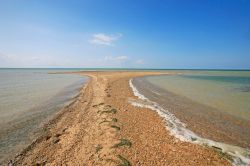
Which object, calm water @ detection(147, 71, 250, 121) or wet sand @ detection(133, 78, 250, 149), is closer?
wet sand @ detection(133, 78, 250, 149)

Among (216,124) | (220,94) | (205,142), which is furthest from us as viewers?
(220,94)

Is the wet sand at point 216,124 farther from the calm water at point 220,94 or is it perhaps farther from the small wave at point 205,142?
the calm water at point 220,94

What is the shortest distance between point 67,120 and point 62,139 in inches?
105

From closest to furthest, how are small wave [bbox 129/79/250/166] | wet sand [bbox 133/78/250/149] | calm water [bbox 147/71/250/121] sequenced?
small wave [bbox 129/79/250/166]
wet sand [bbox 133/78/250/149]
calm water [bbox 147/71/250/121]

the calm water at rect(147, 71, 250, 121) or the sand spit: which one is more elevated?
the sand spit

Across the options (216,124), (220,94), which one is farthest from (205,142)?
(220,94)

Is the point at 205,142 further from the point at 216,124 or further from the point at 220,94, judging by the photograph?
the point at 220,94

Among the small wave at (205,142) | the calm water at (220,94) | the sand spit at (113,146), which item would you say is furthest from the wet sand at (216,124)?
the sand spit at (113,146)

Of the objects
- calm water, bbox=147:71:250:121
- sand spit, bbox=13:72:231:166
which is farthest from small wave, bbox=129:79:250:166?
calm water, bbox=147:71:250:121

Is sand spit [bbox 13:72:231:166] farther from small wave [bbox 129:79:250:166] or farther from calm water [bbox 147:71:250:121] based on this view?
calm water [bbox 147:71:250:121]

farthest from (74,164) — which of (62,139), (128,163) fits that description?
(62,139)

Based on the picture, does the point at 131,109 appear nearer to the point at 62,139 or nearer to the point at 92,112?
the point at 92,112

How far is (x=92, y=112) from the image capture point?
1138 centimetres

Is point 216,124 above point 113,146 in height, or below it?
below
